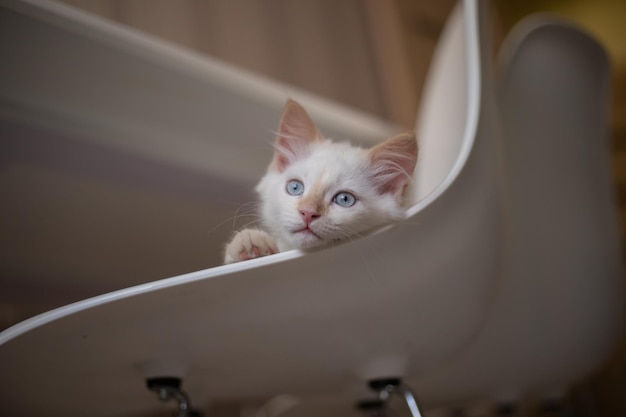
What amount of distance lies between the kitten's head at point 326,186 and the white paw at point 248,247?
0.03 metres

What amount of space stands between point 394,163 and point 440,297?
0.16m

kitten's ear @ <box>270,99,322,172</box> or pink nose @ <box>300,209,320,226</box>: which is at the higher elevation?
kitten's ear @ <box>270,99,322,172</box>

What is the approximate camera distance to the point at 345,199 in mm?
619

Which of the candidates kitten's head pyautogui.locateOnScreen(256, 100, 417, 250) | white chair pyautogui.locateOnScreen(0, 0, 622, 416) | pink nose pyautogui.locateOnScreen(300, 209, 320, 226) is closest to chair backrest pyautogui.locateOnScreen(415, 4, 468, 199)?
white chair pyautogui.locateOnScreen(0, 0, 622, 416)

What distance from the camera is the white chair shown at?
0.52 meters

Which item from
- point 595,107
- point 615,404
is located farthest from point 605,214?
point 615,404

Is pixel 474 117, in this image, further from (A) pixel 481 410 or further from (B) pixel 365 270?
(A) pixel 481 410

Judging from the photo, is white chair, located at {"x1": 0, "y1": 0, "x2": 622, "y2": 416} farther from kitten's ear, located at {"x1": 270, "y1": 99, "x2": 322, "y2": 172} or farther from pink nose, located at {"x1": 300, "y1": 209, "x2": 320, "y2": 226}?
kitten's ear, located at {"x1": 270, "y1": 99, "x2": 322, "y2": 172}

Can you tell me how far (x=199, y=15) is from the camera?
51.9 inches

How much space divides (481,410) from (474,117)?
0.76 metres

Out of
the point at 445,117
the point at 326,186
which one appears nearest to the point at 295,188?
the point at 326,186

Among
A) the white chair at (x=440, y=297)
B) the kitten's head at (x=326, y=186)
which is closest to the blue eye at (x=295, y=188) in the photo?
the kitten's head at (x=326, y=186)

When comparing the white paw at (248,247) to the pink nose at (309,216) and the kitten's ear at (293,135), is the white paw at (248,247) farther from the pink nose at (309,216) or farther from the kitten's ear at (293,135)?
the kitten's ear at (293,135)

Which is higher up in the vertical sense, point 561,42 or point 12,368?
point 561,42
